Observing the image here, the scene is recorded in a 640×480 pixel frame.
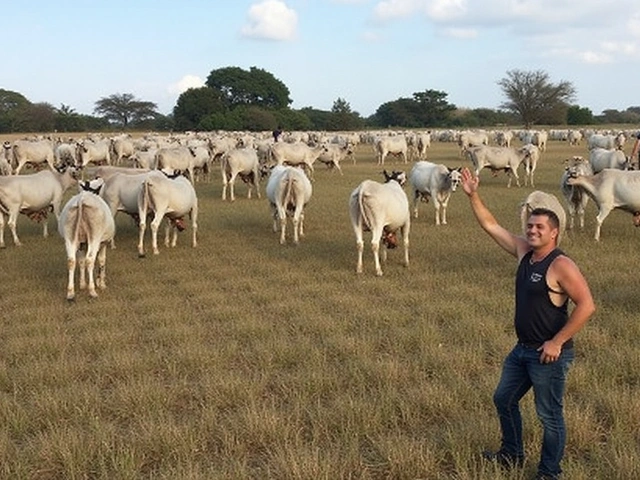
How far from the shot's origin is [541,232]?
4.09 metres

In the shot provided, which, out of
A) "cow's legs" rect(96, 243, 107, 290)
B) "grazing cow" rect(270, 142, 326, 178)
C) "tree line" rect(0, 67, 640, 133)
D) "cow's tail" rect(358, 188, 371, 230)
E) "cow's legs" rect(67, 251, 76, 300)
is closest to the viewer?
"cow's legs" rect(67, 251, 76, 300)

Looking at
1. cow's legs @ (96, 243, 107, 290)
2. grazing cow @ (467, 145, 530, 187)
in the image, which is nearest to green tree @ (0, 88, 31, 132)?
grazing cow @ (467, 145, 530, 187)

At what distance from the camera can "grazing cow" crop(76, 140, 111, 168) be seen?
98.6ft

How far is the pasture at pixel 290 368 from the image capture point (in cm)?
485

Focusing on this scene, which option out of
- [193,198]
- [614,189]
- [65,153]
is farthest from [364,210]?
[65,153]

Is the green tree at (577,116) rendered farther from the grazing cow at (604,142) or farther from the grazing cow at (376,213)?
the grazing cow at (376,213)

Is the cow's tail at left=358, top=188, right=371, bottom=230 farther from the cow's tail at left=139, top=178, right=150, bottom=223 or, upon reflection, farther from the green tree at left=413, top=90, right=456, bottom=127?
the green tree at left=413, top=90, right=456, bottom=127

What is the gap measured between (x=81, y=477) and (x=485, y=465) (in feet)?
9.84

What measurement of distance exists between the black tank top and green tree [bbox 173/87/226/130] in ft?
293

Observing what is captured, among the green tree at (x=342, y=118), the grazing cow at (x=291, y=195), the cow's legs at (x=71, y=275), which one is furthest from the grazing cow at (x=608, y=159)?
the green tree at (x=342, y=118)

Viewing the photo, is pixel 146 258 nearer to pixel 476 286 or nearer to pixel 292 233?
pixel 292 233

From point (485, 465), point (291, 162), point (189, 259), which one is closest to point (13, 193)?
point (189, 259)

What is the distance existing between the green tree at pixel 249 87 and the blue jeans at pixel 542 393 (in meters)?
99.4

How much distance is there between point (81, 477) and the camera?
467cm
